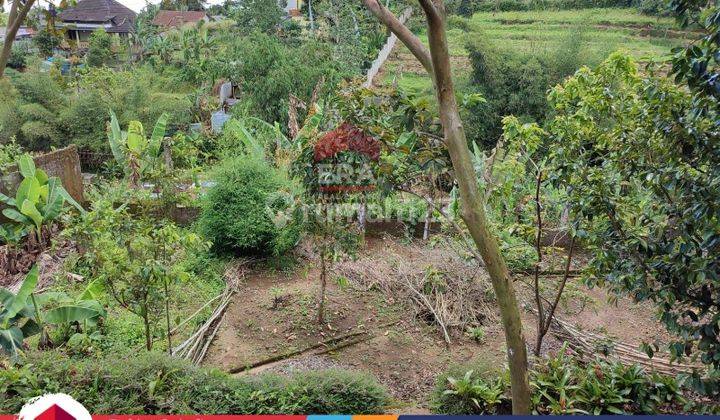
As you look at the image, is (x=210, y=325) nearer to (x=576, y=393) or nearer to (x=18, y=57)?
(x=576, y=393)

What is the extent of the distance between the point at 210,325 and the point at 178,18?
29.0 m

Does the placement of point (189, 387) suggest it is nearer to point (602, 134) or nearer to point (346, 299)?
point (346, 299)

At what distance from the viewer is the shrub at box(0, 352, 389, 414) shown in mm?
3656

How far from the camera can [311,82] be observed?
12.9m

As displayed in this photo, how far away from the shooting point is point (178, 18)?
30.7 meters

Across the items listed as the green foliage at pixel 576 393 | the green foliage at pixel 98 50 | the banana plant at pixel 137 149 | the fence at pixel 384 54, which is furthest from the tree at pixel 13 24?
the green foliage at pixel 98 50

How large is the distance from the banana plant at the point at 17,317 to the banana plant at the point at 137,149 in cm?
135

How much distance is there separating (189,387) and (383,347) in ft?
7.09

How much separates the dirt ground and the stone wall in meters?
3.88

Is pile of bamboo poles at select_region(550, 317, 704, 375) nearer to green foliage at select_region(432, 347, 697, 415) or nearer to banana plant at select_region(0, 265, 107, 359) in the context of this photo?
green foliage at select_region(432, 347, 697, 415)

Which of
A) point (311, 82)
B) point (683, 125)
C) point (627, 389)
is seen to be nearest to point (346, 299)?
point (627, 389)

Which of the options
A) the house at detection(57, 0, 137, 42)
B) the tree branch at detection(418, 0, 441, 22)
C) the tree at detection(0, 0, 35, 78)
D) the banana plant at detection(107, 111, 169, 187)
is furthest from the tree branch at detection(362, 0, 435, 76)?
the house at detection(57, 0, 137, 42)

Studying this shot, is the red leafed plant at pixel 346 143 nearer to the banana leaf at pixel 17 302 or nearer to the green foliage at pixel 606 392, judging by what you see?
the green foliage at pixel 606 392

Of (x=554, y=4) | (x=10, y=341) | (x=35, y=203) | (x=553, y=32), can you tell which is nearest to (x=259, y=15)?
(x=553, y=32)
